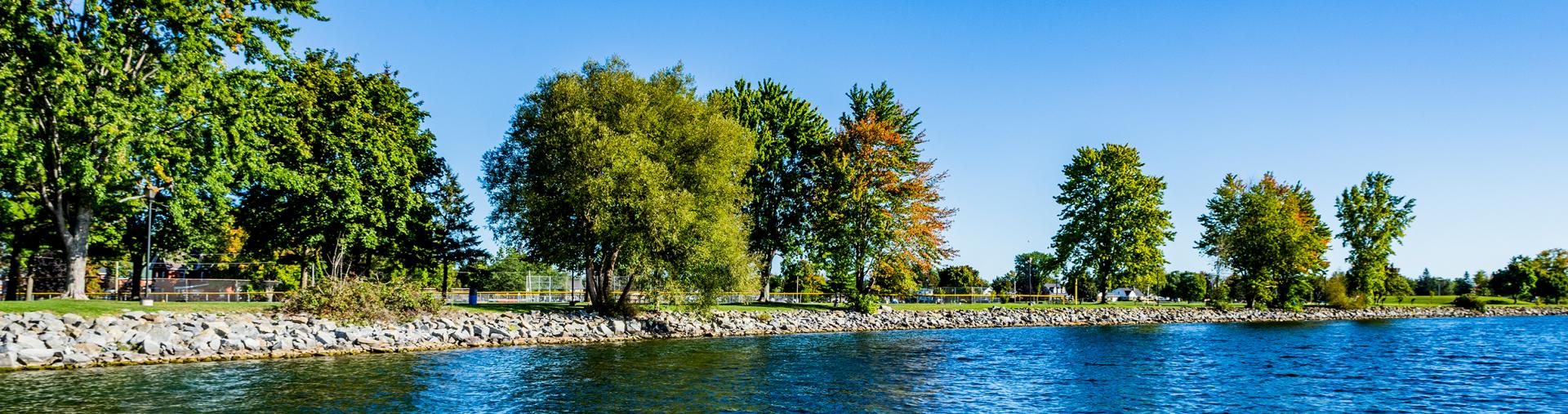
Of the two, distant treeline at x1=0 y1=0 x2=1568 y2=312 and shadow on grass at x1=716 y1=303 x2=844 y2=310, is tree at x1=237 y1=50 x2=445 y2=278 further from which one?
shadow on grass at x1=716 y1=303 x2=844 y2=310

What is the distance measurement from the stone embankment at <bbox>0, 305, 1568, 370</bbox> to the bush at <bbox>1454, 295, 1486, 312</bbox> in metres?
55.9

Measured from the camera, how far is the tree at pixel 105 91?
2944 cm

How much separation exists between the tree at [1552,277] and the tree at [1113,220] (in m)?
66.7

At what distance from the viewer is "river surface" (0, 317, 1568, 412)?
19406 mm

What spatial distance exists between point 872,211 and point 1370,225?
57.9 metres

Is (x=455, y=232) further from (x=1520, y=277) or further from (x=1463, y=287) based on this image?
(x=1463, y=287)

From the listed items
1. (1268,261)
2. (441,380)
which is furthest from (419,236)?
(1268,261)

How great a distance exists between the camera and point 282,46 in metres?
35.9

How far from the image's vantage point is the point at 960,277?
4441 inches

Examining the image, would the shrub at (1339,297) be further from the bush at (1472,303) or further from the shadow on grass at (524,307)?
the shadow on grass at (524,307)

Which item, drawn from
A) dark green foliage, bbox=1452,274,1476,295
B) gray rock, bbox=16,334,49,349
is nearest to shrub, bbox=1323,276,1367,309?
dark green foliage, bbox=1452,274,1476,295

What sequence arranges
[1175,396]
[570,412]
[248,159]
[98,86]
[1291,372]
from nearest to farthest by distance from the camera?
[570,412] → [1175,396] → [1291,372] → [98,86] → [248,159]

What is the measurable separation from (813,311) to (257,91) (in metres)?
30.0

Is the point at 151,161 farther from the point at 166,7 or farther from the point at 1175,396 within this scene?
the point at 1175,396
